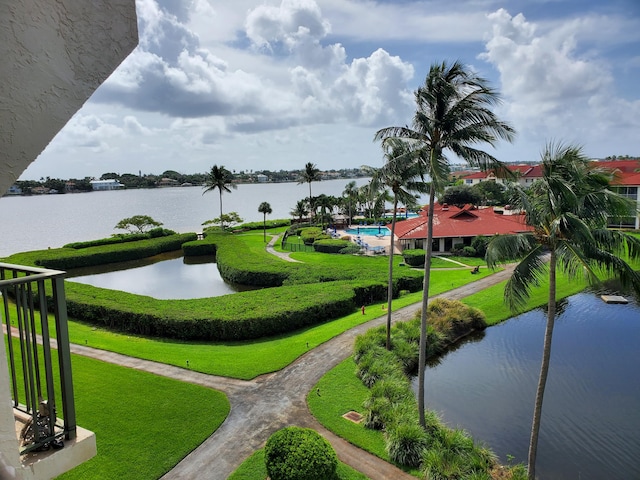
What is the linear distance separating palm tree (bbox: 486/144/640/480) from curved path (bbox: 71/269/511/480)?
544cm

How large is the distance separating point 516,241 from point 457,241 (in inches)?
1521

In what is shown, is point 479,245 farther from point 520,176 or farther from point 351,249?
point 520,176

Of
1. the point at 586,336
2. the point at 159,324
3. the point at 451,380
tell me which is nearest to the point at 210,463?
the point at 451,380

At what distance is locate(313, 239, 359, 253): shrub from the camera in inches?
2036

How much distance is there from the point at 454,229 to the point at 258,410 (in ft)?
128

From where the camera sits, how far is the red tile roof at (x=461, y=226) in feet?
162

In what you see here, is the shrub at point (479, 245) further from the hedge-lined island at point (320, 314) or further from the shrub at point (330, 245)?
the shrub at point (330, 245)

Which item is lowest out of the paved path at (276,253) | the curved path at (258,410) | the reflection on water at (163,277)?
the reflection on water at (163,277)

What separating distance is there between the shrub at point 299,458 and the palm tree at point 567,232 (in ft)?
19.7

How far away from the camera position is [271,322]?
24.8 m

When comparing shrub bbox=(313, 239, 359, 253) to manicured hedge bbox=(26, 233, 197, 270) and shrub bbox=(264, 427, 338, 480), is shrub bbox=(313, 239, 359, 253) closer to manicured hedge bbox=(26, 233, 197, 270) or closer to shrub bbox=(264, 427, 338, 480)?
manicured hedge bbox=(26, 233, 197, 270)

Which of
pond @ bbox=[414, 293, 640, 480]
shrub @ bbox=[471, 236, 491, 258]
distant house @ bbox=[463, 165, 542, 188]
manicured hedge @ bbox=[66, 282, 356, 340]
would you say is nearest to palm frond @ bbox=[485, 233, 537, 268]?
distant house @ bbox=[463, 165, 542, 188]

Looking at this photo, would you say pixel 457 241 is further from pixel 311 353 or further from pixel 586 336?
pixel 311 353

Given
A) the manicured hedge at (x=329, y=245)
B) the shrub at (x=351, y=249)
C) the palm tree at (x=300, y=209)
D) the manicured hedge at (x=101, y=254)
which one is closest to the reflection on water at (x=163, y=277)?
the manicured hedge at (x=101, y=254)
